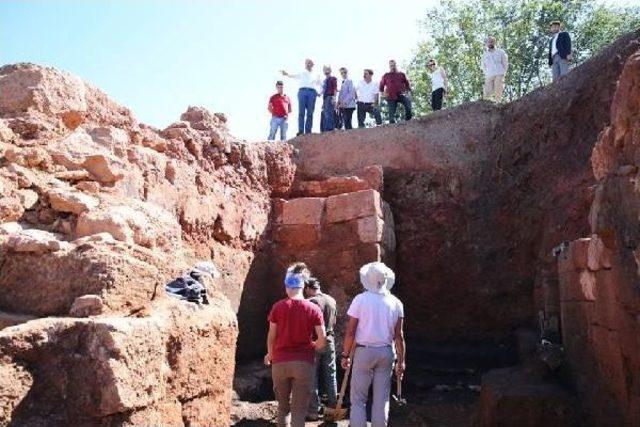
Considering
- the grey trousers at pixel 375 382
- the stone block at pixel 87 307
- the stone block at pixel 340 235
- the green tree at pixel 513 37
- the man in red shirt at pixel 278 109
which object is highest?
the green tree at pixel 513 37

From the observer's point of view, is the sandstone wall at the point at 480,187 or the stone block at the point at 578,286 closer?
the stone block at the point at 578,286

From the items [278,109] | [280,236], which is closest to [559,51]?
[278,109]

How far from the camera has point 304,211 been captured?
27.2 ft

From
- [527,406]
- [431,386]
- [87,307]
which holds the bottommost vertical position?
[431,386]

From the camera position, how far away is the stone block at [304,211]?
27.0 feet

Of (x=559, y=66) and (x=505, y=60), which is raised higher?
(x=505, y=60)

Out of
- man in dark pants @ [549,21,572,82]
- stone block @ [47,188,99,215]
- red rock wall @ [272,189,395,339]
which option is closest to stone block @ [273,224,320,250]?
red rock wall @ [272,189,395,339]

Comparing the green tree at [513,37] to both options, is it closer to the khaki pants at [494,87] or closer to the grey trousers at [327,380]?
the khaki pants at [494,87]

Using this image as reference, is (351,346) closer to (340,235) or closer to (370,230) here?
(370,230)

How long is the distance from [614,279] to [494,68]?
276 inches

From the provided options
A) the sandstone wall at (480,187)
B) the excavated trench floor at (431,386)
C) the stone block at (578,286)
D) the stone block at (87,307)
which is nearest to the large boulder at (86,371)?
the stone block at (87,307)

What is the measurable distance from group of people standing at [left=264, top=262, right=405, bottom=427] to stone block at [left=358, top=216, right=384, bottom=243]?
10.2 feet

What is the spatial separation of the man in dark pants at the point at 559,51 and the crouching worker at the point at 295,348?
23.5 feet

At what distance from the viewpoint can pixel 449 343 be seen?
8.96m
